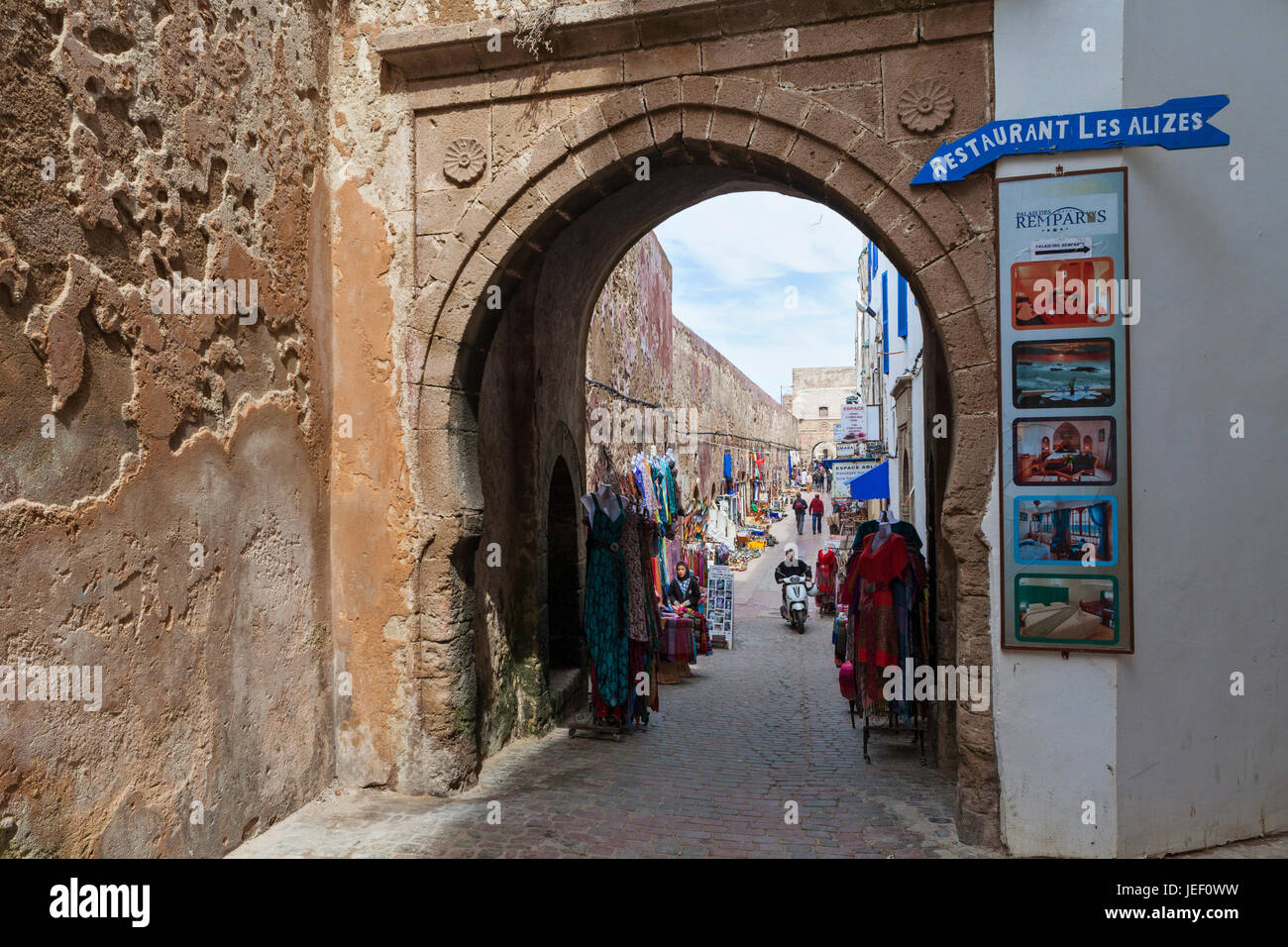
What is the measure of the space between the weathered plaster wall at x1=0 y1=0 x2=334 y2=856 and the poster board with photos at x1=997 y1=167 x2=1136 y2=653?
3.53 metres

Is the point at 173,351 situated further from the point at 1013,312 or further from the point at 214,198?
the point at 1013,312

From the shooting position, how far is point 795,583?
1191 centimetres

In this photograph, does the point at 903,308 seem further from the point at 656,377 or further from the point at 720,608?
the point at 720,608

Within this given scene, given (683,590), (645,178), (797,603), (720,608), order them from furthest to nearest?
(797,603) → (720,608) → (683,590) → (645,178)

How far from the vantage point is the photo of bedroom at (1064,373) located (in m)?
3.84

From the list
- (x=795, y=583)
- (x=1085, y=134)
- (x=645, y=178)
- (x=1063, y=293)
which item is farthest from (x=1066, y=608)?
(x=795, y=583)

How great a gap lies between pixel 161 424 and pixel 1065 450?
3.90 m

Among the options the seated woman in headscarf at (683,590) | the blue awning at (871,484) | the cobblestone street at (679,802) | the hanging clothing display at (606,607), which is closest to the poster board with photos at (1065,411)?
the cobblestone street at (679,802)

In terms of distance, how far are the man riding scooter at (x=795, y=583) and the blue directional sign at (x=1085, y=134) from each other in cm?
823

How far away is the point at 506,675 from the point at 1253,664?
4265mm

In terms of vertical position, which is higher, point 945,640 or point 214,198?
point 214,198

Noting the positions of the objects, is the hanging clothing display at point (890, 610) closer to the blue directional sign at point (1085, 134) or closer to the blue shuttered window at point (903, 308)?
the blue directional sign at point (1085, 134)
